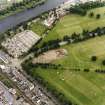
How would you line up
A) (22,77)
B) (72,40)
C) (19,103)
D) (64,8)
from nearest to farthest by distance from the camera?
(19,103) → (22,77) → (72,40) → (64,8)

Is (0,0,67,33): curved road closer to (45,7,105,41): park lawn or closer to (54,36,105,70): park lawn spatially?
(45,7,105,41): park lawn

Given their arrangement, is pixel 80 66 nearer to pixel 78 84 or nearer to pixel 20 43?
pixel 78 84

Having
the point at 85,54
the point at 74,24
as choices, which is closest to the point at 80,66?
the point at 85,54

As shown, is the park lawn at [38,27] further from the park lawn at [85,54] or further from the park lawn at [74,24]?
the park lawn at [85,54]

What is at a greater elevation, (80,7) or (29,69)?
(80,7)

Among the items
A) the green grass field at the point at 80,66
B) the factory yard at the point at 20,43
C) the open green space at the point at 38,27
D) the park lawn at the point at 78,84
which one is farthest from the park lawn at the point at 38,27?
the park lawn at the point at 78,84

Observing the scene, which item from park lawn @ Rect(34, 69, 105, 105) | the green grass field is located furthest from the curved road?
park lawn @ Rect(34, 69, 105, 105)

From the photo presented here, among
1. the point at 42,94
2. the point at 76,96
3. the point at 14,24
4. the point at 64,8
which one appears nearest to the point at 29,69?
the point at 42,94

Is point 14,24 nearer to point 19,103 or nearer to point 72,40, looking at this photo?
point 72,40
